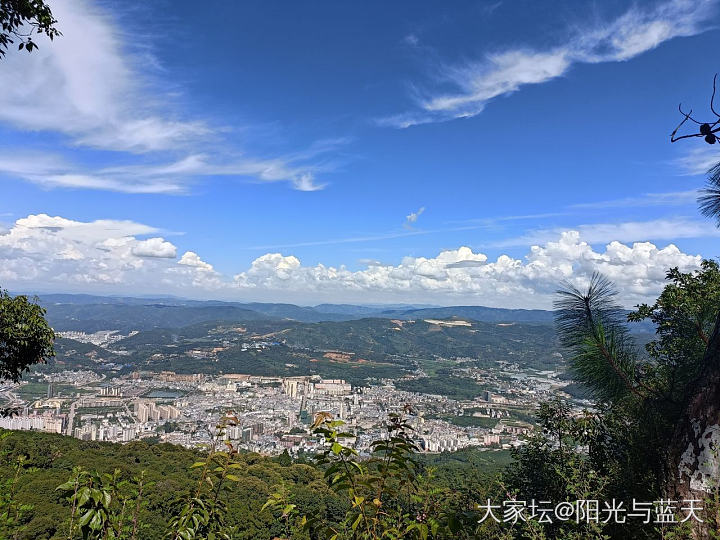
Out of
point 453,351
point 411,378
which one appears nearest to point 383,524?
point 411,378

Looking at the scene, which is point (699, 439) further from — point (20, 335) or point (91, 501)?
point (20, 335)

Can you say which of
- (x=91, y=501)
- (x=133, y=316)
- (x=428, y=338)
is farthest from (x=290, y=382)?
(x=133, y=316)

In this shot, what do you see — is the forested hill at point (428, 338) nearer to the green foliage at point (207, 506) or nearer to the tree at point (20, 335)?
the tree at point (20, 335)

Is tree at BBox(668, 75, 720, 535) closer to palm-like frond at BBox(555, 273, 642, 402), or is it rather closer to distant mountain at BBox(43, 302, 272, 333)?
palm-like frond at BBox(555, 273, 642, 402)

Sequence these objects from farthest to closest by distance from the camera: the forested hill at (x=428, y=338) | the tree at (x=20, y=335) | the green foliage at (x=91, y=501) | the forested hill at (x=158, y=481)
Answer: the forested hill at (x=428, y=338) → the forested hill at (x=158, y=481) → the tree at (x=20, y=335) → the green foliage at (x=91, y=501)

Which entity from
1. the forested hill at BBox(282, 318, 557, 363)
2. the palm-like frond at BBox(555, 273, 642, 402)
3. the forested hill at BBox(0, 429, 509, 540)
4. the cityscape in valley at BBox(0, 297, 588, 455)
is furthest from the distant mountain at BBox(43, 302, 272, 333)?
the palm-like frond at BBox(555, 273, 642, 402)

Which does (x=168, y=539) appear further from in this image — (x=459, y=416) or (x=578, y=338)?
(x=459, y=416)

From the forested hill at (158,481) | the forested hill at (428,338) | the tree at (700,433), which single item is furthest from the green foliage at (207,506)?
the forested hill at (428,338)
